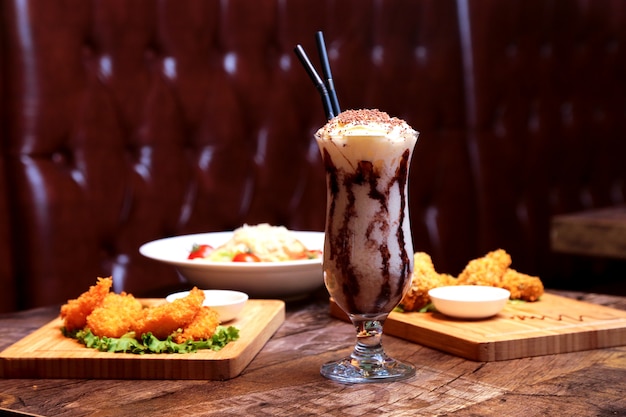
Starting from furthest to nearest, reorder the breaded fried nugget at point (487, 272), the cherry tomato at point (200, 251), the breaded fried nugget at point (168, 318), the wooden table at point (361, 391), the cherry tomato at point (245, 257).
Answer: the cherry tomato at point (200, 251), the cherry tomato at point (245, 257), the breaded fried nugget at point (487, 272), the breaded fried nugget at point (168, 318), the wooden table at point (361, 391)

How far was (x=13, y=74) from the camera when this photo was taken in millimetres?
2426

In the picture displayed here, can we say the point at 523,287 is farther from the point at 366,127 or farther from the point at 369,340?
the point at 366,127

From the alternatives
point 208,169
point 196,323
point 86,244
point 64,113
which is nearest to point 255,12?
point 208,169

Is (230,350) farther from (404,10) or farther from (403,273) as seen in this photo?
(404,10)

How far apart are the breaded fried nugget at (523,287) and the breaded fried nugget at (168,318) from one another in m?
0.66

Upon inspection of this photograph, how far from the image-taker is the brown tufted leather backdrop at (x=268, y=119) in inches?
98.6

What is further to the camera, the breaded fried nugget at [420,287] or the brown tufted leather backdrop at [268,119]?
the brown tufted leather backdrop at [268,119]

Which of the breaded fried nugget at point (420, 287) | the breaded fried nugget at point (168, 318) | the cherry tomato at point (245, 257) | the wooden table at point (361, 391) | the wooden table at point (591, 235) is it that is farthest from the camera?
the wooden table at point (591, 235)

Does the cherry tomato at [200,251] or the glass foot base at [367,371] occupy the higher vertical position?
the cherry tomato at [200,251]

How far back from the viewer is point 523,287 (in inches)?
65.9

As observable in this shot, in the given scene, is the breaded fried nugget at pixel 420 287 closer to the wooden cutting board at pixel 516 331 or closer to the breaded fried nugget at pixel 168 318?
the wooden cutting board at pixel 516 331

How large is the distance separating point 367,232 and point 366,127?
16cm

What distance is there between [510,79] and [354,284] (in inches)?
106

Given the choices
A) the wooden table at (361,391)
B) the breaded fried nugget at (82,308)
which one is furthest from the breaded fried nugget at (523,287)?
the breaded fried nugget at (82,308)
